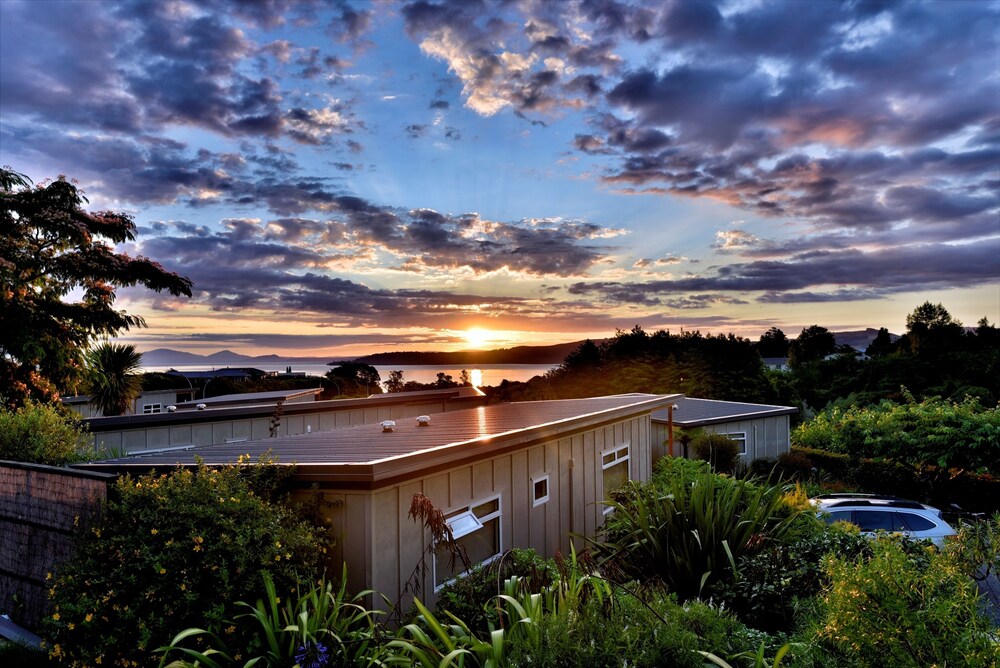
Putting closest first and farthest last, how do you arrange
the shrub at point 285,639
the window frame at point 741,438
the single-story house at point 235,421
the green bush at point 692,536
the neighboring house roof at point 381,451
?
the shrub at point 285,639
the neighboring house roof at point 381,451
the green bush at point 692,536
the single-story house at point 235,421
the window frame at point 741,438


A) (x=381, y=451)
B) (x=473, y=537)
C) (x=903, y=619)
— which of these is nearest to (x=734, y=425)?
(x=473, y=537)

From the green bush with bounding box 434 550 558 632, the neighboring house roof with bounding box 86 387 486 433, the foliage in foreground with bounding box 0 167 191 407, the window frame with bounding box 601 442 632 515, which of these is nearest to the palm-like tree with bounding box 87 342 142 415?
the foliage in foreground with bounding box 0 167 191 407

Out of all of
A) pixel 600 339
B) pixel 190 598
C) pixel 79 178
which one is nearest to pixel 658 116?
pixel 190 598

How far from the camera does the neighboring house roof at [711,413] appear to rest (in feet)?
65.8

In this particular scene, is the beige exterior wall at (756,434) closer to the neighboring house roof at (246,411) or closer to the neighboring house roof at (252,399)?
the neighboring house roof at (246,411)

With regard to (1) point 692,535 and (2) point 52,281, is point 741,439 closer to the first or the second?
(1) point 692,535

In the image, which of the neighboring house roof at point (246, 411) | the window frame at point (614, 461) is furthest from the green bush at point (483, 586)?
the neighboring house roof at point (246, 411)

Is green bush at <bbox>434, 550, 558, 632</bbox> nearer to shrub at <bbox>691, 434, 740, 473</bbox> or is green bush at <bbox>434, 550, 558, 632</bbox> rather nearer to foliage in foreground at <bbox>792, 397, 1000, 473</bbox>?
shrub at <bbox>691, 434, 740, 473</bbox>

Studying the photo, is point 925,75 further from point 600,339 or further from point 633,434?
point 600,339

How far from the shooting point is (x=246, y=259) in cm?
2083

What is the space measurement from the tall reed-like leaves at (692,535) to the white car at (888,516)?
6295 mm

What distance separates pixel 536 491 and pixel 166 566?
5.30 metres

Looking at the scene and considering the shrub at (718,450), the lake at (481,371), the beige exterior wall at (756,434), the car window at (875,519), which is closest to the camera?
the car window at (875,519)

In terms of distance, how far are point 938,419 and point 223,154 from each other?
874 inches
